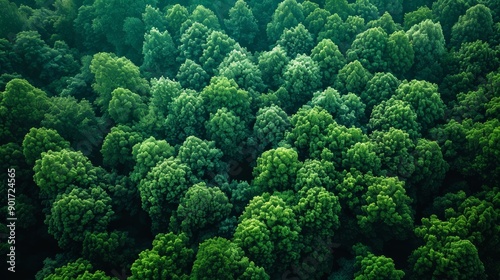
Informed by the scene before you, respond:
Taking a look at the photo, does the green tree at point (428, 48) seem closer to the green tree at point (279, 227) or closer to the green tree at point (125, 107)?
the green tree at point (279, 227)

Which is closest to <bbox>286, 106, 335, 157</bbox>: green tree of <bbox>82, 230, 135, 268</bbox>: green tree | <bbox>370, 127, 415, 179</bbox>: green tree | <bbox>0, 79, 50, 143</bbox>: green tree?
<bbox>370, 127, 415, 179</bbox>: green tree

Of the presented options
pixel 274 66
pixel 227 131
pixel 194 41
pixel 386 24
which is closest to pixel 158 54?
pixel 194 41

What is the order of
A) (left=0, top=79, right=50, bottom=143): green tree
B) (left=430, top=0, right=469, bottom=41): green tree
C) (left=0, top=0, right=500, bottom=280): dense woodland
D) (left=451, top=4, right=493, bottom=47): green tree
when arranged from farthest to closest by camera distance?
1. (left=430, top=0, right=469, bottom=41): green tree
2. (left=451, top=4, right=493, bottom=47): green tree
3. (left=0, top=79, right=50, bottom=143): green tree
4. (left=0, top=0, right=500, bottom=280): dense woodland

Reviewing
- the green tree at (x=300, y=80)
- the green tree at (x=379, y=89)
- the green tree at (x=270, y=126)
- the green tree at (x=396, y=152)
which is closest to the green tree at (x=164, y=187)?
the green tree at (x=270, y=126)

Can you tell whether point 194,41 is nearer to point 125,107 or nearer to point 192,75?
point 192,75

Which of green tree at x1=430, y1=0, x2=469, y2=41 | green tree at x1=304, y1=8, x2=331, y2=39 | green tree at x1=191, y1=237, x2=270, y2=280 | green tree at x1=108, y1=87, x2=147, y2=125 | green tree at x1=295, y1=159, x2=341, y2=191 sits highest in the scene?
green tree at x1=304, y1=8, x2=331, y2=39

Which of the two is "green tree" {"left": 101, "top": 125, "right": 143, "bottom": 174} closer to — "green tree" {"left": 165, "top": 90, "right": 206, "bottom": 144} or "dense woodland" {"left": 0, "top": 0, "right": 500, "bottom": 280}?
"dense woodland" {"left": 0, "top": 0, "right": 500, "bottom": 280}

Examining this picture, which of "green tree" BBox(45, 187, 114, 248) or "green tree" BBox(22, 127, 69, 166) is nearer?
"green tree" BBox(45, 187, 114, 248)
